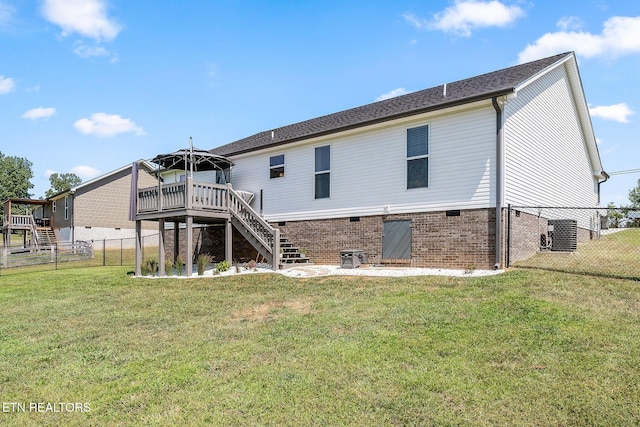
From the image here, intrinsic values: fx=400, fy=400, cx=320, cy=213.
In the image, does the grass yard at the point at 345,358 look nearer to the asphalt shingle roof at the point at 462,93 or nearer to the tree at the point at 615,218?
the asphalt shingle roof at the point at 462,93

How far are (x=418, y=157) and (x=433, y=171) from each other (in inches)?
25.3

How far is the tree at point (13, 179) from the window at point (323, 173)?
74.0 m

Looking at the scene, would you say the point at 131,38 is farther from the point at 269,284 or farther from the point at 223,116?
the point at 269,284

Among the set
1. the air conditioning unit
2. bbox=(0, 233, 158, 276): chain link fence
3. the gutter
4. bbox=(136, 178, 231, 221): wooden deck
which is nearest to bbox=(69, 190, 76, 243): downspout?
bbox=(0, 233, 158, 276): chain link fence

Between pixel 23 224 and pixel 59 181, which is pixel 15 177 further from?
pixel 23 224

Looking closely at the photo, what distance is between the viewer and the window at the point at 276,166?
15.4 metres

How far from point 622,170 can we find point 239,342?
35985 mm

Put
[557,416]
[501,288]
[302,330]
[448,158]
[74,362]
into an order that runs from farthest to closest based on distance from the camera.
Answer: [448,158] < [501,288] < [302,330] < [74,362] < [557,416]

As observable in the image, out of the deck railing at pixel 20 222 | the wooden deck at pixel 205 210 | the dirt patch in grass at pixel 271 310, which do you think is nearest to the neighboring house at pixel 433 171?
the wooden deck at pixel 205 210

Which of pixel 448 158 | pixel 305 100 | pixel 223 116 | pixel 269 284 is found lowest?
pixel 269 284

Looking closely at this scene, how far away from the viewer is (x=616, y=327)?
17.4 ft

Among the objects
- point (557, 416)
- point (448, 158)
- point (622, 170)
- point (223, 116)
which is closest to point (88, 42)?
point (223, 116)

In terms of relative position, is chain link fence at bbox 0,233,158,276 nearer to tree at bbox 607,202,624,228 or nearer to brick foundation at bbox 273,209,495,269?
brick foundation at bbox 273,209,495,269

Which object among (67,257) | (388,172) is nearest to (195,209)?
(388,172)
